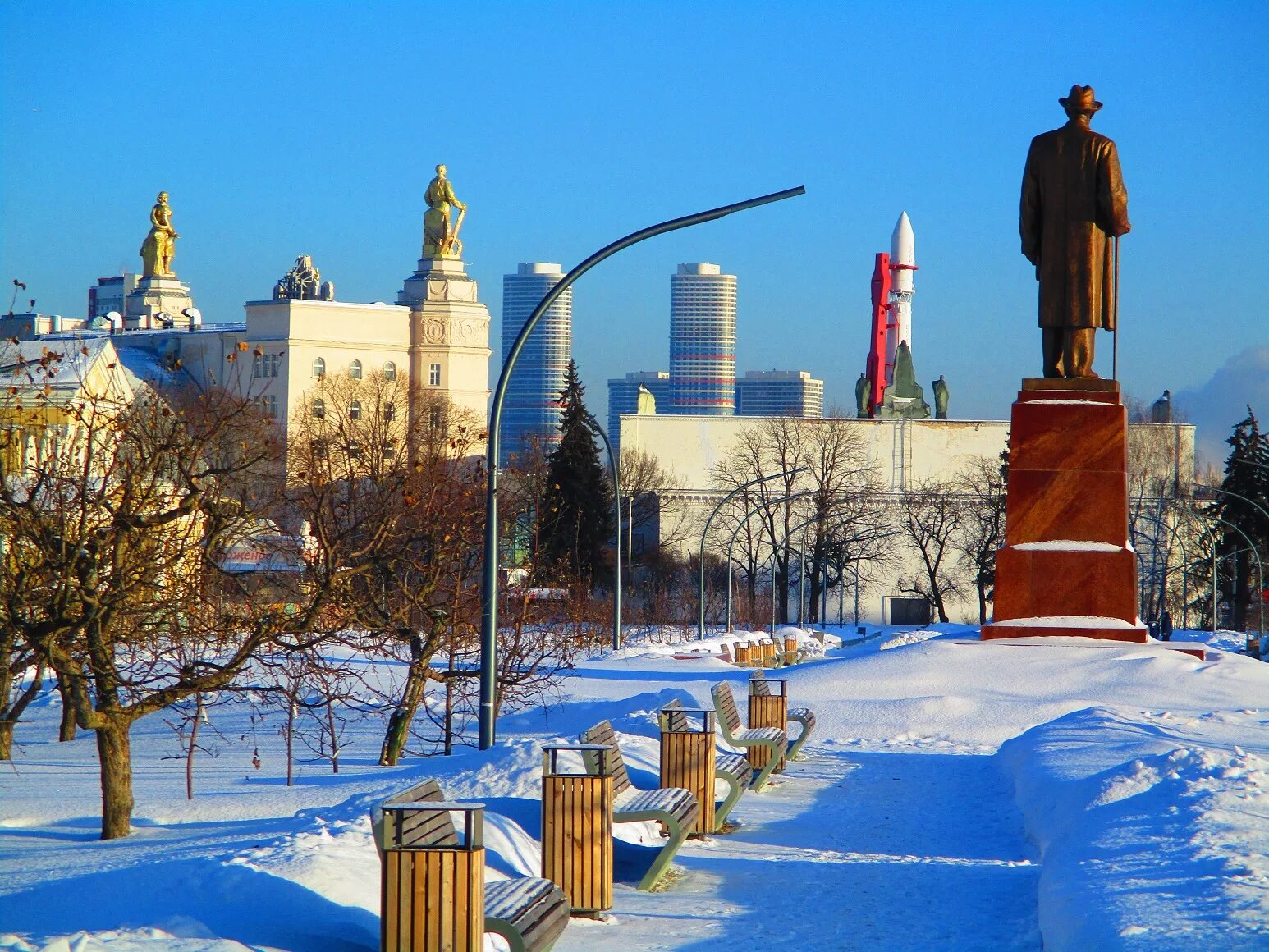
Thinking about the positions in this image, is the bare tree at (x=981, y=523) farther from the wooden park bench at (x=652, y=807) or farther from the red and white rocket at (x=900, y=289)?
the wooden park bench at (x=652, y=807)

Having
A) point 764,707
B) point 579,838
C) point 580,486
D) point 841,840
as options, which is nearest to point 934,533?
point 580,486

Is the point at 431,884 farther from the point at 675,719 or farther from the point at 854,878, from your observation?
the point at 675,719

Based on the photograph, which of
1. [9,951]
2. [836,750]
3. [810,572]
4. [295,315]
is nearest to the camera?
[9,951]

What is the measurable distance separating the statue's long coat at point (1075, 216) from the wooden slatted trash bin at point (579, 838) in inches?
623

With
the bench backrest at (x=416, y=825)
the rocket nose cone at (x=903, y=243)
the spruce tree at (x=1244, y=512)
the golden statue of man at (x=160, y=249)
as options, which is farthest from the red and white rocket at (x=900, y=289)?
the bench backrest at (x=416, y=825)

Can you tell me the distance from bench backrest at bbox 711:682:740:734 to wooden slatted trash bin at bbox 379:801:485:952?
682 centimetres

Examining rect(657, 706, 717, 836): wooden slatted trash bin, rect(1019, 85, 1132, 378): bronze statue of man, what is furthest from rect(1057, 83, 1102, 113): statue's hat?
rect(657, 706, 717, 836): wooden slatted trash bin

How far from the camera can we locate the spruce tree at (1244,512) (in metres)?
64.9

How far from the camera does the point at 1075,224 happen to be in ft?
75.5

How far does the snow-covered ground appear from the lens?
7.59 meters

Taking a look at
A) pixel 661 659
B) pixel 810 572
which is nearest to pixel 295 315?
pixel 810 572

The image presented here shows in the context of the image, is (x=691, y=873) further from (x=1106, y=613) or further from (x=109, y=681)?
(x=1106, y=613)

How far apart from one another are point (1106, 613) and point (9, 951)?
17559 mm

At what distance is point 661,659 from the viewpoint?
32562 millimetres
